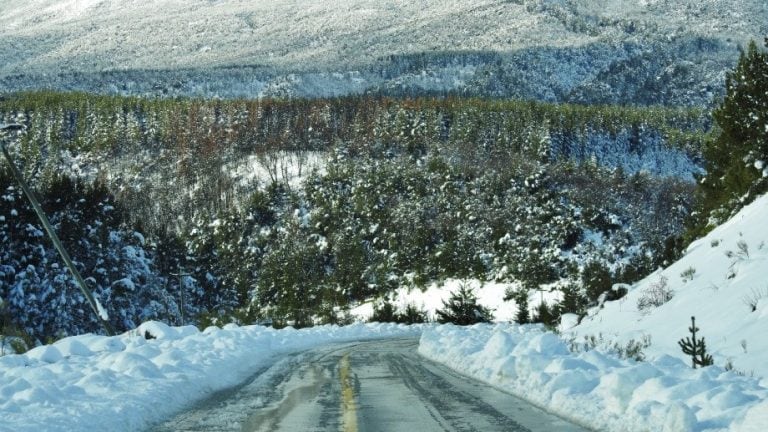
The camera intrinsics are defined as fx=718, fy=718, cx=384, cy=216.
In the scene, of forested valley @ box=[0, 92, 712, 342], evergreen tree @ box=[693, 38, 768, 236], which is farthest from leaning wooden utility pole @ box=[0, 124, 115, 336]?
evergreen tree @ box=[693, 38, 768, 236]

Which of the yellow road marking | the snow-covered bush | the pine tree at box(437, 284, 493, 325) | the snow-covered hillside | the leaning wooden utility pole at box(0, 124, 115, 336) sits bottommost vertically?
the pine tree at box(437, 284, 493, 325)

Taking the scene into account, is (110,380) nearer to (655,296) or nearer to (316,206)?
(655,296)

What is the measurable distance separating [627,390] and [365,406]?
10.2ft

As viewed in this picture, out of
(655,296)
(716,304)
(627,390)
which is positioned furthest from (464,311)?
(627,390)

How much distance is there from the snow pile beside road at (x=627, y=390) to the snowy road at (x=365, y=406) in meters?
0.32

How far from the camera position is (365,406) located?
8945mm

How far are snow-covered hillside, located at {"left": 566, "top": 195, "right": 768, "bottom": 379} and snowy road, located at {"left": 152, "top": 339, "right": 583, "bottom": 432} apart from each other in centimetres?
408

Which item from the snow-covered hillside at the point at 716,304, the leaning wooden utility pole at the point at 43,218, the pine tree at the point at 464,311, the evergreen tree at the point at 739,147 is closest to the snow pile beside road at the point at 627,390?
the snow-covered hillside at the point at 716,304

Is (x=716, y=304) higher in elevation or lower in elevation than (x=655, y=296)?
higher

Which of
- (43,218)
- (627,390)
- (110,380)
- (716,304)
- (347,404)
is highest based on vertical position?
(43,218)

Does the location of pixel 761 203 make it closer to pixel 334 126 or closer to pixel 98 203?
pixel 98 203

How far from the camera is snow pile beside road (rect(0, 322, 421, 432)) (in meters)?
7.62

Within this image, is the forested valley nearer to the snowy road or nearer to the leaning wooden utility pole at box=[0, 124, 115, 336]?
the leaning wooden utility pole at box=[0, 124, 115, 336]

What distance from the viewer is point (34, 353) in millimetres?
12953
